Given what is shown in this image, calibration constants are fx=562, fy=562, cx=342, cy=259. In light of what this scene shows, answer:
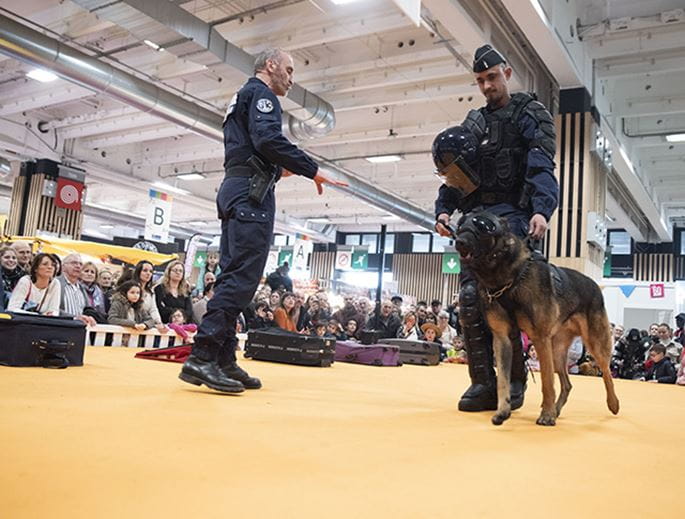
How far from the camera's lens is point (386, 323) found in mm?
8828

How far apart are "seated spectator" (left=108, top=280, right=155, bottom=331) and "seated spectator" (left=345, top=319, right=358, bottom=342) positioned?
13.2 feet

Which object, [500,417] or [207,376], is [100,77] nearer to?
[207,376]

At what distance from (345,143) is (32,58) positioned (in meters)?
7.43

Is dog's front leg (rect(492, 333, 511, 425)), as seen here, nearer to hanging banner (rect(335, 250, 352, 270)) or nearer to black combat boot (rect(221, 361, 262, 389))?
black combat boot (rect(221, 361, 262, 389))

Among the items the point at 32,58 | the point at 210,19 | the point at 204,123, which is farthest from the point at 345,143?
the point at 32,58

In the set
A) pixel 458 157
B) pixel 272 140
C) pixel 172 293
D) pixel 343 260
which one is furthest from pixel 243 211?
pixel 343 260

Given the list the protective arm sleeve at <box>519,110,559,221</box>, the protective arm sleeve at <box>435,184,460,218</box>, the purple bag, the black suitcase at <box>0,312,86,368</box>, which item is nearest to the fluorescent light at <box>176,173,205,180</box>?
the purple bag

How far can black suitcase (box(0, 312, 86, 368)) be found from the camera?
2980 mm

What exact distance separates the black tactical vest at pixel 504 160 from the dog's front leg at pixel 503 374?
2.18 feet

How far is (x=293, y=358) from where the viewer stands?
469cm

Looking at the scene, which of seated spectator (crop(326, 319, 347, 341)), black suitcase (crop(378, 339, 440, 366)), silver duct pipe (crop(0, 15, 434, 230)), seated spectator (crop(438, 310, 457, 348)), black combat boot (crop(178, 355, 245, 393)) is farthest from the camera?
seated spectator (crop(438, 310, 457, 348))

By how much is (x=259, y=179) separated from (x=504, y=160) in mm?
1123

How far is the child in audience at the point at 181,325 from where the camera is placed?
18.4ft

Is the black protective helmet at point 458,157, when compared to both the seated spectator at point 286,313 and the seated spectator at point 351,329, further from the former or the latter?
the seated spectator at point 351,329
